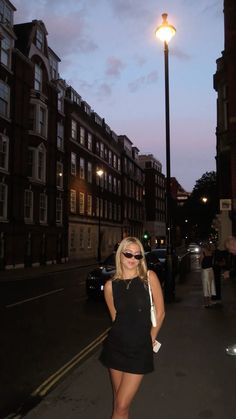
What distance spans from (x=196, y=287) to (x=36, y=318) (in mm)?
8474

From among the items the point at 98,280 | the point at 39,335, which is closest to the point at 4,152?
the point at 98,280

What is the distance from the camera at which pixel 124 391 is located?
143 inches

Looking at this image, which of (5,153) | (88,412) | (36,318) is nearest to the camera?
(88,412)

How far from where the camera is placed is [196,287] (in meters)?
18.2

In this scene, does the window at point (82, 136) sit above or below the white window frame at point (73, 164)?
above

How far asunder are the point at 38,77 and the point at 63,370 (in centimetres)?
3408

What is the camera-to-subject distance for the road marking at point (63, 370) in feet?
19.1

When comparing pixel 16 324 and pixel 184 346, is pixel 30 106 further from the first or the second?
pixel 184 346

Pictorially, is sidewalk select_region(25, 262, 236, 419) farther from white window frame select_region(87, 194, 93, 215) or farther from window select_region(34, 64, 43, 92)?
white window frame select_region(87, 194, 93, 215)

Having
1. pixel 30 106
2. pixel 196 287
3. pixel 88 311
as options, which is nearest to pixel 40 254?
pixel 30 106

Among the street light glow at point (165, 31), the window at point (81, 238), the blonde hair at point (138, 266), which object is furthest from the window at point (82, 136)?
the blonde hair at point (138, 266)

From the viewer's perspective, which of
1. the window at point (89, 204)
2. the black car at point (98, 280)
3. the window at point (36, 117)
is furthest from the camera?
the window at point (89, 204)

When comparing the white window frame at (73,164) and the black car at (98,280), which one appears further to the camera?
the white window frame at (73,164)

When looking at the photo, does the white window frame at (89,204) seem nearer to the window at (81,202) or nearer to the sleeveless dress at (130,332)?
the window at (81,202)
